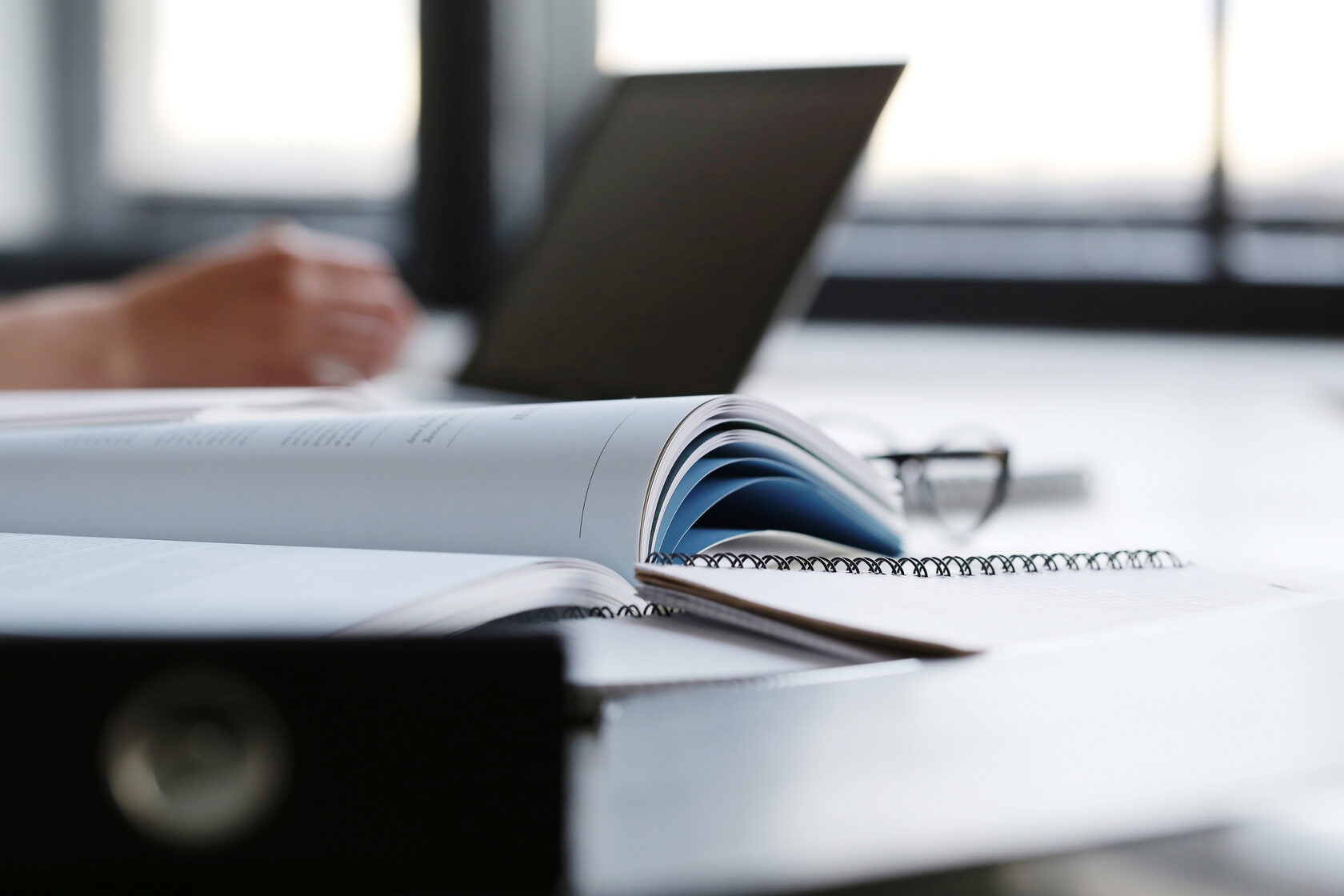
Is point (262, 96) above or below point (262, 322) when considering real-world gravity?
above

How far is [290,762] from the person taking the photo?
0.71 feet

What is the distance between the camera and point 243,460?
446mm

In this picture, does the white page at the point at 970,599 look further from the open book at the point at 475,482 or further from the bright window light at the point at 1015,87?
the bright window light at the point at 1015,87

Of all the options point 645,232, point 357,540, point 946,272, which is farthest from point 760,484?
point 946,272

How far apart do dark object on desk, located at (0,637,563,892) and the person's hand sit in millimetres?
918

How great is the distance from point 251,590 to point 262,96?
6.30ft

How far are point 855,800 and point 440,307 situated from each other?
182 cm

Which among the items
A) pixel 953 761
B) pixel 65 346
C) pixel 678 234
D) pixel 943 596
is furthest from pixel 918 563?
pixel 65 346

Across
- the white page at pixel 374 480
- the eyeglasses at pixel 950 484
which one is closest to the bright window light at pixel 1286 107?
the eyeglasses at pixel 950 484

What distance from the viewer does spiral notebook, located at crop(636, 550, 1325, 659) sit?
298 millimetres

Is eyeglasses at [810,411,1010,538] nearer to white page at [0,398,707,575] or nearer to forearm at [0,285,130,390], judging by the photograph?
white page at [0,398,707,575]

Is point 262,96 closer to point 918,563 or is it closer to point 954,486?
point 954,486

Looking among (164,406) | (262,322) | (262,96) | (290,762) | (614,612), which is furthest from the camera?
(262,96)

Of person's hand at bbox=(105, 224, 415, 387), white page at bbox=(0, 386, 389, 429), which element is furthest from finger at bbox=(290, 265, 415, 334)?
white page at bbox=(0, 386, 389, 429)
